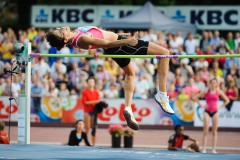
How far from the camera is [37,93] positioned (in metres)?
22.5

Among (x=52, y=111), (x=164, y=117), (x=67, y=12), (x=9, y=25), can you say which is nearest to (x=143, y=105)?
(x=164, y=117)

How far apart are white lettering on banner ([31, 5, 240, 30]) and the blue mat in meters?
16.6

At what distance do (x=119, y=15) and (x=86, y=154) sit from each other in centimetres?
1781

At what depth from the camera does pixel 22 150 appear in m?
12.0

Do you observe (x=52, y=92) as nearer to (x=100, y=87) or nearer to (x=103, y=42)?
(x=100, y=87)

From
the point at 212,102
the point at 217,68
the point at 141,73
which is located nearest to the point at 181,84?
the point at 217,68

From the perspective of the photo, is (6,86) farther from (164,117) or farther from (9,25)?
(9,25)

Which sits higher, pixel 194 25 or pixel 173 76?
pixel 194 25

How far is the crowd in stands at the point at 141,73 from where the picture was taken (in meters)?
22.1

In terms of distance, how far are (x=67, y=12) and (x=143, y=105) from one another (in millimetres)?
8637

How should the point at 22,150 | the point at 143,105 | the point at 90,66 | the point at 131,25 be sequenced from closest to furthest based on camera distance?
the point at 22,150, the point at 143,105, the point at 90,66, the point at 131,25

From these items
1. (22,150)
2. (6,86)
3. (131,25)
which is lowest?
(22,150)

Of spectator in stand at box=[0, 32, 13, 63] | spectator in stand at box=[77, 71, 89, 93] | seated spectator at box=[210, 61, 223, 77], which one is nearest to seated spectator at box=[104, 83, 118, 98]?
spectator in stand at box=[77, 71, 89, 93]

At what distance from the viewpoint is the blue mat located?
37.3 ft
